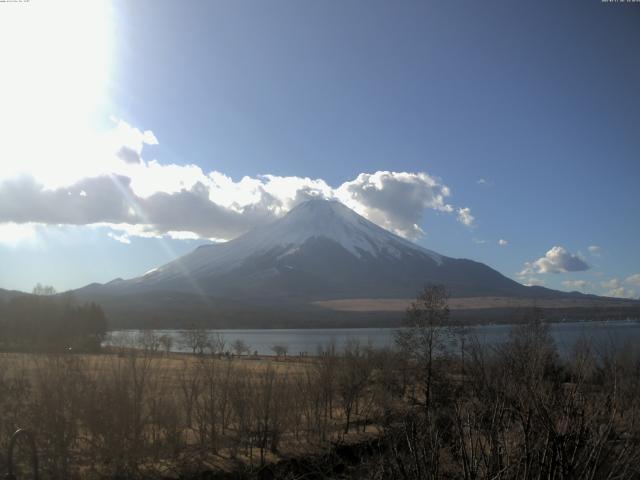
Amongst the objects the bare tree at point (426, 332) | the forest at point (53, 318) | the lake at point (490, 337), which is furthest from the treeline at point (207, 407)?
the forest at point (53, 318)

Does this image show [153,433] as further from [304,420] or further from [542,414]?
[542,414]

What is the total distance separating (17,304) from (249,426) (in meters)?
Result: 45.8

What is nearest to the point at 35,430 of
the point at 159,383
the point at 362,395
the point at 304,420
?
the point at 159,383

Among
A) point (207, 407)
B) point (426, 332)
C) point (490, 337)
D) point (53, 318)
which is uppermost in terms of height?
point (426, 332)

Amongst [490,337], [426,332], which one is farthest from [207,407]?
[490,337]

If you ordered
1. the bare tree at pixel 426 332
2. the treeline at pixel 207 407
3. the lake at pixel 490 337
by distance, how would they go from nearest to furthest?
the treeline at pixel 207 407
the lake at pixel 490 337
the bare tree at pixel 426 332

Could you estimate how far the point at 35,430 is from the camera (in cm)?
1650

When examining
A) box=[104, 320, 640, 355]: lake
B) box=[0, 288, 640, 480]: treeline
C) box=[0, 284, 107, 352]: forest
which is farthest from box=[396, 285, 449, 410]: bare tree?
box=[0, 284, 107, 352]: forest

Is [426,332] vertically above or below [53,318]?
above

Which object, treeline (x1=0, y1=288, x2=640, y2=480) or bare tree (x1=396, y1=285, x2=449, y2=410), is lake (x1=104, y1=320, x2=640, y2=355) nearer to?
treeline (x1=0, y1=288, x2=640, y2=480)

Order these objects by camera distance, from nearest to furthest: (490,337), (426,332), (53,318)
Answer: (426,332), (53,318), (490,337)

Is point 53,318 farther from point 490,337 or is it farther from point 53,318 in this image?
point 490,337

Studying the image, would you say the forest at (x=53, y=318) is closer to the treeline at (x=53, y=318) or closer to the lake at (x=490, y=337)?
the treeline at (x=53, y=318)

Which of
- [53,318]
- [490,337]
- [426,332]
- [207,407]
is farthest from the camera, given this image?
[490,337]
